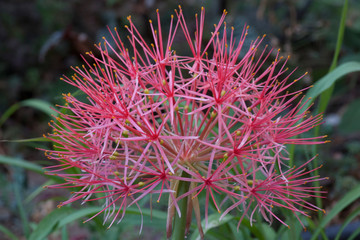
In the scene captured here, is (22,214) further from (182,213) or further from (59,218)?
(182,213)

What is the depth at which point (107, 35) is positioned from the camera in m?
2.89

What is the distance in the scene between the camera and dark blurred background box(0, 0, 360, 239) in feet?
6.56

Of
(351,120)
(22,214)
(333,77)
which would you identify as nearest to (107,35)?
(22,214)

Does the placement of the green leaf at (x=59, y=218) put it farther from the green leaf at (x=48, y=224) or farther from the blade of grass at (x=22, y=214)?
the blade of grass at (x=22, y=214)

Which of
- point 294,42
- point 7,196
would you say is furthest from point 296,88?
point 7,196

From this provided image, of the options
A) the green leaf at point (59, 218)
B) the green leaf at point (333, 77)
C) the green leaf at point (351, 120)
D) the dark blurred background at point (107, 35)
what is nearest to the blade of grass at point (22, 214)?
the dark blurred background at point (107, 35)

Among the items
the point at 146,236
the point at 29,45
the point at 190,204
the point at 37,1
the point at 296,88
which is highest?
the point at 37,1

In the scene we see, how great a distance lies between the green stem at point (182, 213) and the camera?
84cm

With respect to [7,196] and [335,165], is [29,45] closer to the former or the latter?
[7,196]

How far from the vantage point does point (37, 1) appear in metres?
3.60

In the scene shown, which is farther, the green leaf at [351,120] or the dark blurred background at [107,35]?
the dark blurred background at [107,35]

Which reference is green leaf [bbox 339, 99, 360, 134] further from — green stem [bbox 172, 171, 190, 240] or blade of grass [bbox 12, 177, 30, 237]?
blade of grass [bbox 12, 177, 30, 237]

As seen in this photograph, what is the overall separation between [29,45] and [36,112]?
24.8 inches

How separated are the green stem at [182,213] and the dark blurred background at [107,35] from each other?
0.69 m
